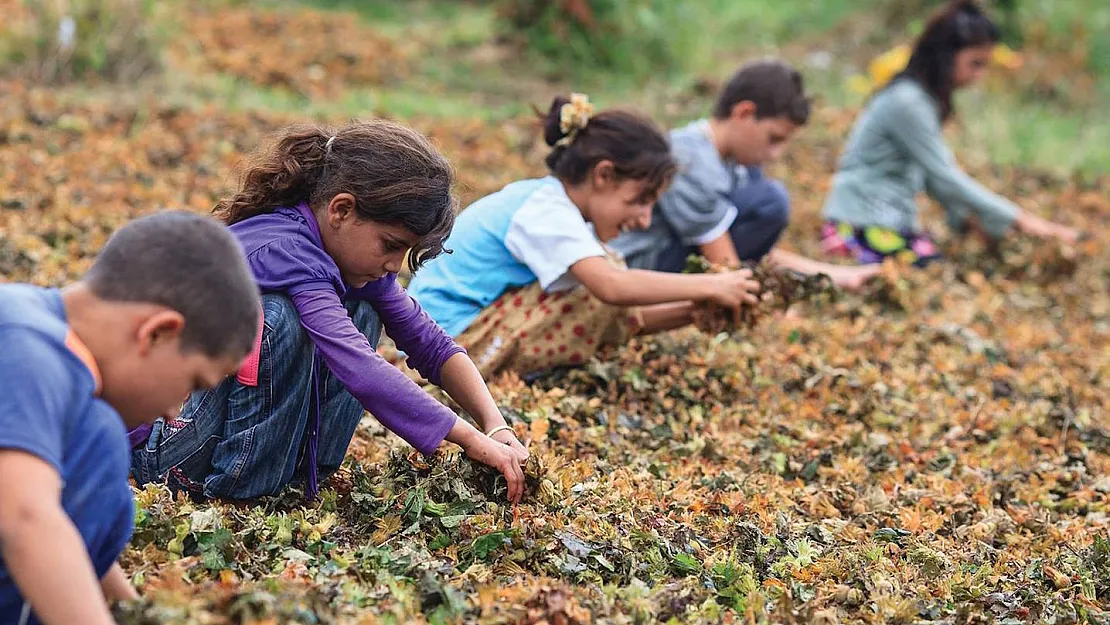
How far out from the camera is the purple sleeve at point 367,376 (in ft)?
9.09

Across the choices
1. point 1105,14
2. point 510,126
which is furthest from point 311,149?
point 1105,14

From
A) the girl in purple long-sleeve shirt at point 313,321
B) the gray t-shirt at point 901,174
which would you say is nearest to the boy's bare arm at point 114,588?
the girl in purple long-sleeve shirt at point 313,321

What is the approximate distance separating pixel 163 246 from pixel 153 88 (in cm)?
658

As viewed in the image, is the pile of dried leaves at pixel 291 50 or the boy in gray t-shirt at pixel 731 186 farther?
the pile of dried leaves at pixel 291 50

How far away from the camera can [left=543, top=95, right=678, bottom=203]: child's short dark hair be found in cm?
415

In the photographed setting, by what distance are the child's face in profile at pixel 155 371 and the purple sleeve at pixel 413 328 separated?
1083 mm

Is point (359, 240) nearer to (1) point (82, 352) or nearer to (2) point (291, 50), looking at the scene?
(1) point (82, 352)

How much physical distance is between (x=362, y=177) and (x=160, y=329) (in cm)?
98

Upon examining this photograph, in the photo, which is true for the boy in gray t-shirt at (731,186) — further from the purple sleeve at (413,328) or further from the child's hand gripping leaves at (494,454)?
the child's hand gripping leaves at (494,454)

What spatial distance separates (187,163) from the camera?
6402 millimetres

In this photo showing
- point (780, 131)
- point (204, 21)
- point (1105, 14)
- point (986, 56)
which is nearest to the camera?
point (780, 131)

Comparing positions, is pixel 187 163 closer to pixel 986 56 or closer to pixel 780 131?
pixel 780 131

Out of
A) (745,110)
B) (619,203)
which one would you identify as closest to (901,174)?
(745,110)

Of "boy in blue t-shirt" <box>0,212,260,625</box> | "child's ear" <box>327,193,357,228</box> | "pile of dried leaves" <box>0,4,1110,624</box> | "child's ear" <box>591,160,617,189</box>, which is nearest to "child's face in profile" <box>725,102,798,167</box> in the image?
"pile of dried leaves" <box>0,4,1110,624</box>
